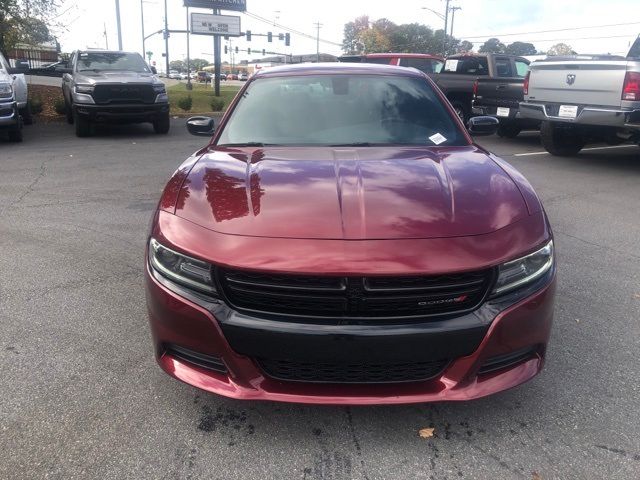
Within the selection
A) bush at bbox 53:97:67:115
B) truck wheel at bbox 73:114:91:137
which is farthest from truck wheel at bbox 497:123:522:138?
bush at bbox 53:97:67:115

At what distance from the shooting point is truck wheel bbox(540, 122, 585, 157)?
1020 cm

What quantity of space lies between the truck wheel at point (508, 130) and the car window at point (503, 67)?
54.2 inches

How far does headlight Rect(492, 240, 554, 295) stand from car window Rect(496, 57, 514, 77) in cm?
1243

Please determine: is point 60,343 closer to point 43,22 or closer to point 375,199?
point 375,199

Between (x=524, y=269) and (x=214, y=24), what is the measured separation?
2423cm

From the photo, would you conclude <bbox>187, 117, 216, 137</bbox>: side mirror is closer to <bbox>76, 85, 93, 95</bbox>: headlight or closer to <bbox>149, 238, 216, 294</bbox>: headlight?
<bbox>149, 238, 216, 294</bbox>: headlight

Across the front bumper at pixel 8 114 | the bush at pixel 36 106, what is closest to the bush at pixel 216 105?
the bush at pixel 36 106

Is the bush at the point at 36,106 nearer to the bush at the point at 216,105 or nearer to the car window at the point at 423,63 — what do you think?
the bush at the point at 216,105

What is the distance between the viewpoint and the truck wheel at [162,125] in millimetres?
12806

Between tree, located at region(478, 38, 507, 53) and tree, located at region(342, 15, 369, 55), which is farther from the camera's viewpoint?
tree, located at region(342, 15, 369, 55)

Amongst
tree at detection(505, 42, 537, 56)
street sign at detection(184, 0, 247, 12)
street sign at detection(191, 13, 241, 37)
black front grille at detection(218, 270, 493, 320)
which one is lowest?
black front grille at detection(218, 270, 493, 320)

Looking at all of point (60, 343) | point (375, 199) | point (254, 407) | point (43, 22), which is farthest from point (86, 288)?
point (43, 22)

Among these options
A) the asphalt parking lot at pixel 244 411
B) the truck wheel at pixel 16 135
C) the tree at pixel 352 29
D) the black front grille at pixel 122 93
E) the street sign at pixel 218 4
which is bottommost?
the asphalt parking lot at pixel 244 411

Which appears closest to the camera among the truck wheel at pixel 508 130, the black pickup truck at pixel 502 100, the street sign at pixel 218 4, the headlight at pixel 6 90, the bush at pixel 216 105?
the headlight at pixel 6 90
